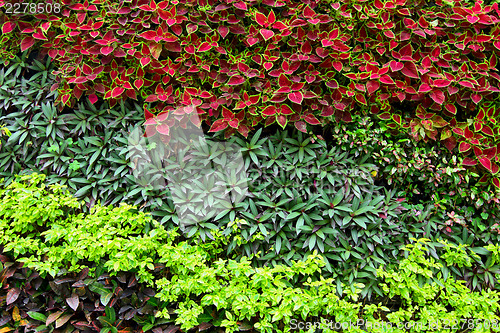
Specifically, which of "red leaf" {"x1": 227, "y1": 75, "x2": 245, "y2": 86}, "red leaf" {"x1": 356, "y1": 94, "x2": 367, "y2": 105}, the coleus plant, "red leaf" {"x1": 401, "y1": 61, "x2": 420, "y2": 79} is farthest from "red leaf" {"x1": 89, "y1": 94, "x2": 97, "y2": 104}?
"red leaf" {"x1": 401, "y1": 61, "x2": 420, "y2": 79}

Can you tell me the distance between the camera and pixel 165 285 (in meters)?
2.03

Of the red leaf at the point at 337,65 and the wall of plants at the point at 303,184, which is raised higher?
the red leaf at the point at 337,65

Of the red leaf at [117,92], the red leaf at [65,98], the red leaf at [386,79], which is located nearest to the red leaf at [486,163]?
the red leaf at [386,79]

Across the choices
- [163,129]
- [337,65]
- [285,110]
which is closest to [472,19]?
[337,65]

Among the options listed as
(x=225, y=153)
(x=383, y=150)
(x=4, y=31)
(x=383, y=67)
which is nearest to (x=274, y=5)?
(x=383, y=67)

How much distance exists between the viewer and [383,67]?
2.39 metres

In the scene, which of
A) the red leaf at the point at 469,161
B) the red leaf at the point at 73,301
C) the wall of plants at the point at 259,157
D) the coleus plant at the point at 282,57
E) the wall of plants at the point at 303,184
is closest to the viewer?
the red leaf at the point at 73,301

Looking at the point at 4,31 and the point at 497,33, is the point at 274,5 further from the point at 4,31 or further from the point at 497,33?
the point at 4,31

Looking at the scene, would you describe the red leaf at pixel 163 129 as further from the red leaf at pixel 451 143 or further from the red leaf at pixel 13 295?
the red leaf at pixel 451 143

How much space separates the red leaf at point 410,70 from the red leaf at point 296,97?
74 centimetres

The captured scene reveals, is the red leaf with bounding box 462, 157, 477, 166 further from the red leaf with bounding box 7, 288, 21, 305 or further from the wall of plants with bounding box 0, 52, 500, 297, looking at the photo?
the red leaf with bounding box 7, 288, 21, 305

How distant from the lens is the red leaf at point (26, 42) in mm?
2523

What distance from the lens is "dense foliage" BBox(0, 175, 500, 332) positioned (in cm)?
199

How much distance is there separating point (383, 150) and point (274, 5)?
1248mm
